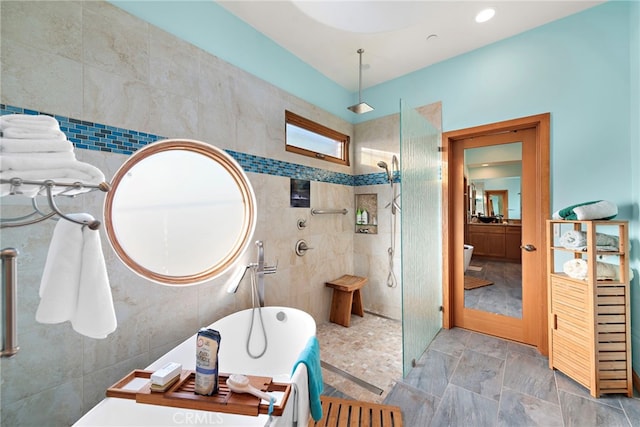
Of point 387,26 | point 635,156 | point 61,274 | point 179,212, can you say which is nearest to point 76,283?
point 61,274

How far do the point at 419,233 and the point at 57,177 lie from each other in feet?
7.63

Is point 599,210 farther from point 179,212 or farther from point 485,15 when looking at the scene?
point 179,212

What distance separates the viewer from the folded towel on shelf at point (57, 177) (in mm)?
699

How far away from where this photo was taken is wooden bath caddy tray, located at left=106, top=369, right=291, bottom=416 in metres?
0.94

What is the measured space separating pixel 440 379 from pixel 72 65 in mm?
3137

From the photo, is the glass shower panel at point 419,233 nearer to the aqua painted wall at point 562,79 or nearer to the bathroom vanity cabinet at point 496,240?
the bathroom vanity cabinet at point 496,240

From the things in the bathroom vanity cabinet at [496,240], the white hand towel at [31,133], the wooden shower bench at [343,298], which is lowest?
the wooden shower bench at [343,298]

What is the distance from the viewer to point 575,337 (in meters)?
1.76

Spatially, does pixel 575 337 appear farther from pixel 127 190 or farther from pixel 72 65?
pixel 72 65

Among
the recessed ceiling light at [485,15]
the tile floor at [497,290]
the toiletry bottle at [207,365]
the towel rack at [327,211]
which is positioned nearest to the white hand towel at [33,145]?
the toiletry bottle at [207,365]

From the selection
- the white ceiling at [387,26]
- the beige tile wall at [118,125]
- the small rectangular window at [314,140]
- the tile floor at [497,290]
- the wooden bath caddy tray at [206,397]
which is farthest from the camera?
the small rectangular window at [314,140]

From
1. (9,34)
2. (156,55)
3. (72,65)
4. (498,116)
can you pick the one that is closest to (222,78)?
(156,55)

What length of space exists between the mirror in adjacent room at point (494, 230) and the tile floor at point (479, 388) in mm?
438

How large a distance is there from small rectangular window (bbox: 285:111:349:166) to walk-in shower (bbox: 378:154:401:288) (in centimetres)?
58
